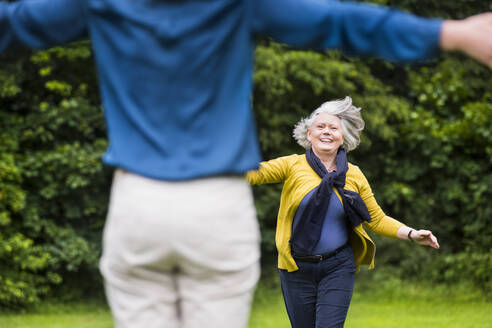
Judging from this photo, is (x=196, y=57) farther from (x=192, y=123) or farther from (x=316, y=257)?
(x=316, y=257)

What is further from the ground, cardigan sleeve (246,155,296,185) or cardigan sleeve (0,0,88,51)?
cardigan sleeve (0,0,88,51)

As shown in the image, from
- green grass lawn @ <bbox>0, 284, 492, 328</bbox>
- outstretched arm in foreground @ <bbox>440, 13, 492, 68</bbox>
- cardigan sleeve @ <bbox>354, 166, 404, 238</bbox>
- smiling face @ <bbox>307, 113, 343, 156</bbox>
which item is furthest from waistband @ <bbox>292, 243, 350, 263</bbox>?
green grass lawn @ <bbox>0, 284, 492, 328</bbox>

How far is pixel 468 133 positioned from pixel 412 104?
1.37 m

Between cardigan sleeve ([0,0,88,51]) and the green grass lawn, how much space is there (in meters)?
6.31

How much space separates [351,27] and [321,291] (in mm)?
2555

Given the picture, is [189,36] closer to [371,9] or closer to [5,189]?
[371,9]

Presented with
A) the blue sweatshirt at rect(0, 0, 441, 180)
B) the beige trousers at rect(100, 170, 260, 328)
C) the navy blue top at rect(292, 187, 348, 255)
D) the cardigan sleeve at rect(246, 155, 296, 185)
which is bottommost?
the navy blue top at rect(292, 187, 348, 255)

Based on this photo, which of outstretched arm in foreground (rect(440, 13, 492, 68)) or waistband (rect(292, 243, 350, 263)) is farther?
waistband (rect(292, 243, 350, 263))

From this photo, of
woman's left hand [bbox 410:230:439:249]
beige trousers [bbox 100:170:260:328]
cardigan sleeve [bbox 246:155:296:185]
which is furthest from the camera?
cardigan sleeve [bbox 246:155:296:185]

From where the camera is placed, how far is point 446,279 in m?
10.1

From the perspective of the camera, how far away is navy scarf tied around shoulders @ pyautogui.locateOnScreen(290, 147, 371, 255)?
3.87m

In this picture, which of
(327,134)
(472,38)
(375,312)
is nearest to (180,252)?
(472,38)

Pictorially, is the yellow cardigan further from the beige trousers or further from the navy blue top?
the beige trousers

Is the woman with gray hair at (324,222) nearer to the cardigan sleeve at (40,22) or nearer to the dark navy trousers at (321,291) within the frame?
the dark navy trousers at (321,291)
